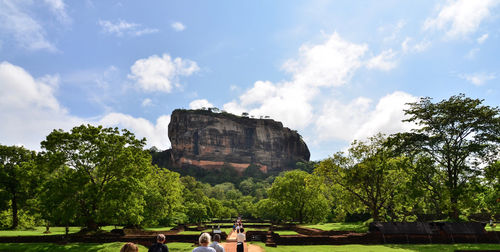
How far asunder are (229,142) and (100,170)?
140 meters

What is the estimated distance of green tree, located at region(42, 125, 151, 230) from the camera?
2169cm

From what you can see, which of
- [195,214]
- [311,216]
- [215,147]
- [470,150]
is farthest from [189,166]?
[470,150]

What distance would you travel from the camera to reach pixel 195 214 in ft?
155

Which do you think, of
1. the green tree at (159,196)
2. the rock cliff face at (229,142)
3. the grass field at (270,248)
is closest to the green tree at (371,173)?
the grass field at (270,248)

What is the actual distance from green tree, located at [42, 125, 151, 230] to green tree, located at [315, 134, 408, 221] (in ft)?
64.0

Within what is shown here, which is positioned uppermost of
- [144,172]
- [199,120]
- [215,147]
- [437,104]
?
[199,120]

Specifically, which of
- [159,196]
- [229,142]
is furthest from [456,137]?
[229,142]

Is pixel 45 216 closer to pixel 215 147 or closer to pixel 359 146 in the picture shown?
pixel 359 146

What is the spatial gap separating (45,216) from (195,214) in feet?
88.7

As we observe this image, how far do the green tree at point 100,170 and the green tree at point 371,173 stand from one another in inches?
768

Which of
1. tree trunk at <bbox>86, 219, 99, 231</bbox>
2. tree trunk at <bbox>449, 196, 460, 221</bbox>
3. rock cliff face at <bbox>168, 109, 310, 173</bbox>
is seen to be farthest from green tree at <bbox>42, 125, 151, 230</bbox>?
rock cliff face at <bbox>168, 109, 310, 173</bbox>

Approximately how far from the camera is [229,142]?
163m

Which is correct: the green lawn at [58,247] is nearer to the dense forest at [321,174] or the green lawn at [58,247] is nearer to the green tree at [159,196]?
the dense forest at [321,174]

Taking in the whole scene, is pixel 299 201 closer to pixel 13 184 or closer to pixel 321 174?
pixel 321 174
